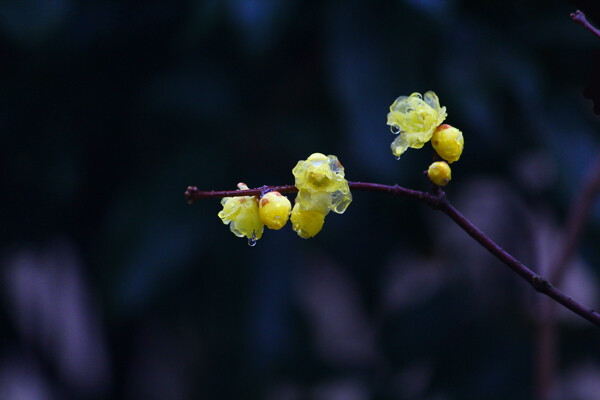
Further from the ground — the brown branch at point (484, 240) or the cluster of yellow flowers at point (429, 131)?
the cluster of yellow flowers at point (429, 131)

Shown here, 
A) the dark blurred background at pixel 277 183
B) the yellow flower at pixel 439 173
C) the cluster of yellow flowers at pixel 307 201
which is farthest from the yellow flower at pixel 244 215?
the dark blurred background at pixel 277 183

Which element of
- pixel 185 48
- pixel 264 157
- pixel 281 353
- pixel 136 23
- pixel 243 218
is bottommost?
pixel 243 218

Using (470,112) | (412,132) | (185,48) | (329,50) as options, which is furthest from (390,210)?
(412,132)

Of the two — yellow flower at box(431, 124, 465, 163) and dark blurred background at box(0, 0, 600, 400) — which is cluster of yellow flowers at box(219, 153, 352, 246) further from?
dark blurred background at box(0, 0, 600, 400)

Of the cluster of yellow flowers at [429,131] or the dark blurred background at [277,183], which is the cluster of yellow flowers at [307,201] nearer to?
the cluster of yellow flowers at [429,131]

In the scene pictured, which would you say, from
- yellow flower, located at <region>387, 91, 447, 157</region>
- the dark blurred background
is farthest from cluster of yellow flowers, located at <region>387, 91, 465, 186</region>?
the dark blurred background

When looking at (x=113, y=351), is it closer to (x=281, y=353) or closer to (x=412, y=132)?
(x=281, y=353)

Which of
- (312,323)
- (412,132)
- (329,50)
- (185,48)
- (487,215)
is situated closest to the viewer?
(412,132)
